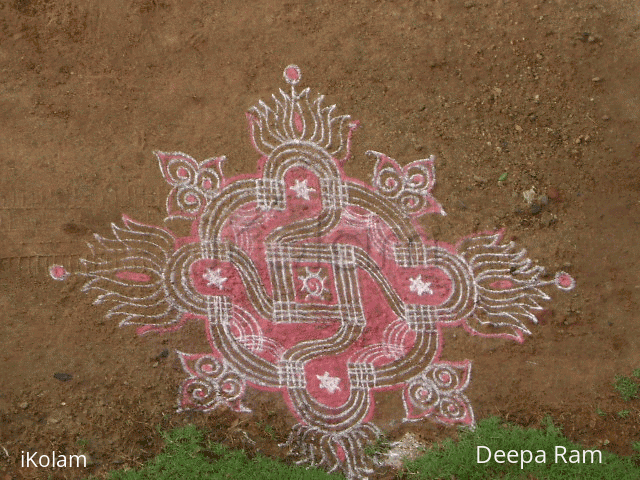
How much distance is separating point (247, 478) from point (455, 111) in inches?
191

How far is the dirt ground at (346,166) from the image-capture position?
6.50 metres

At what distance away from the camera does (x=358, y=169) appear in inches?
281

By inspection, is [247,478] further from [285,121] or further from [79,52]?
[79,52]

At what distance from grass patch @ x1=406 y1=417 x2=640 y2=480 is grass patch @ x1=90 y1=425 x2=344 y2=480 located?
1.10 metres

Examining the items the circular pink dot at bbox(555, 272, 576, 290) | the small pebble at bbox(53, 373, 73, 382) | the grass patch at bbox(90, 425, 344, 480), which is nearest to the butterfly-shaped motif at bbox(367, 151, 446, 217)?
the circular pink dot at bbox(555, 272, 576, 290)

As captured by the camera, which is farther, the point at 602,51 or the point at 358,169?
the point at 602,51

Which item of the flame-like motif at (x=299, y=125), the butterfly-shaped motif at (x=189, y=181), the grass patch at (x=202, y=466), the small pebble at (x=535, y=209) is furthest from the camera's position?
the small pebble at (x=535, y=209)

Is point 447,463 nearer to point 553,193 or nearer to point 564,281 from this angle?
point 564,281

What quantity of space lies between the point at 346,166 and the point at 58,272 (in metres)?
3.42

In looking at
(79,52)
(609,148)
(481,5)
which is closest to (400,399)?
(609,148)

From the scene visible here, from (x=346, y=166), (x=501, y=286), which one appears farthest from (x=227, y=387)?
(x=501, y=286)

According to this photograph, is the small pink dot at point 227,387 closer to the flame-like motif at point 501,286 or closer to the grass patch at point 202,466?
the grass patch at point 202,466

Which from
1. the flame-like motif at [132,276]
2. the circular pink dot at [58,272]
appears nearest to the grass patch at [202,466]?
the flame-like motif at [132,276]

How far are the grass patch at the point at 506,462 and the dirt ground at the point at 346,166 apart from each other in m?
0.18
